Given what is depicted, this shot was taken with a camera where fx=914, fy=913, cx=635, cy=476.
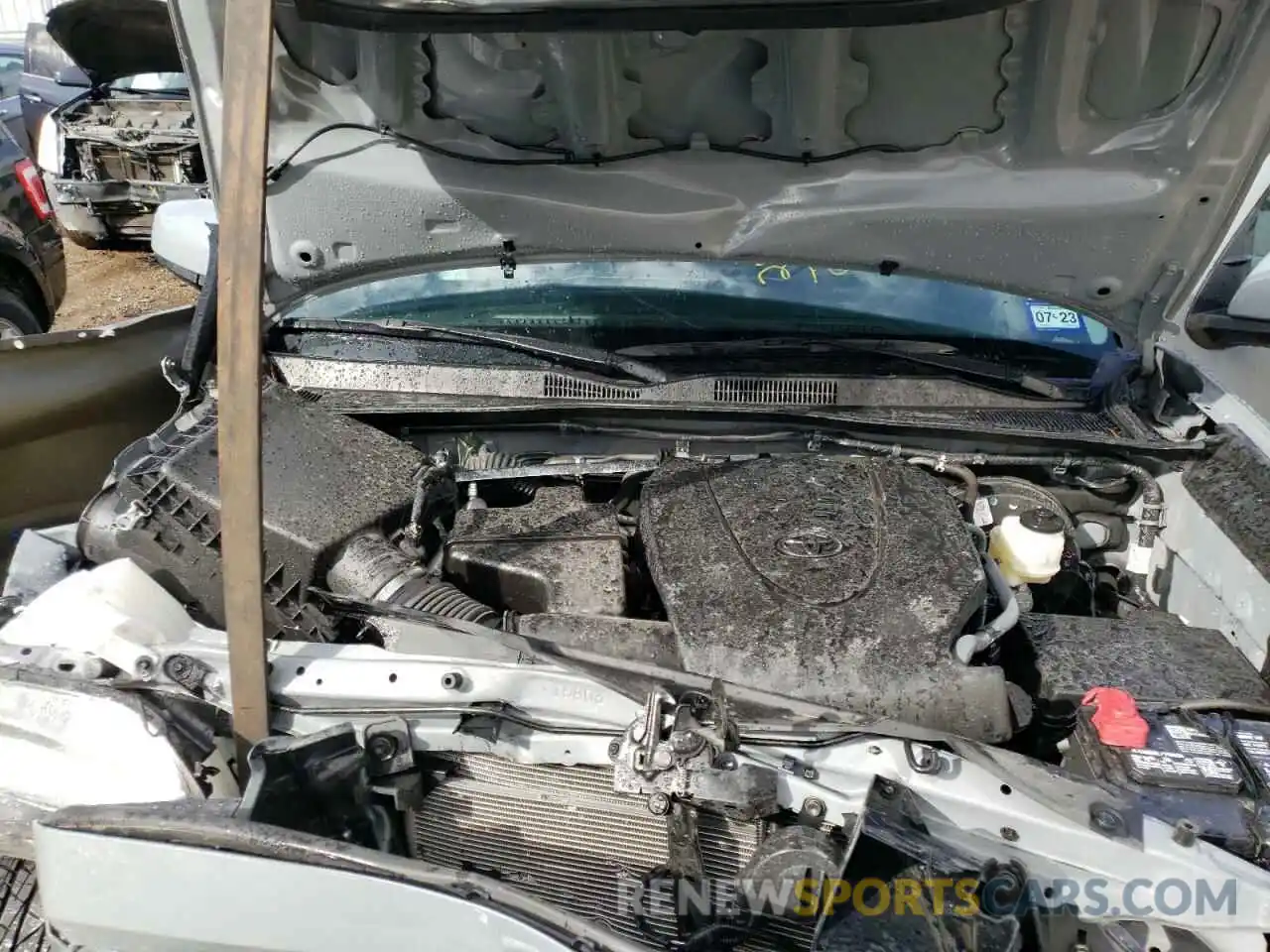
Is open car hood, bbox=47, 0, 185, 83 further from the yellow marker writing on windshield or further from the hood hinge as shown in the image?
the hood hinge

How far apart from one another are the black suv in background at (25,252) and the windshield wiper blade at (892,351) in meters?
3.34

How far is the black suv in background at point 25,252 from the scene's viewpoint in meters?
4.18

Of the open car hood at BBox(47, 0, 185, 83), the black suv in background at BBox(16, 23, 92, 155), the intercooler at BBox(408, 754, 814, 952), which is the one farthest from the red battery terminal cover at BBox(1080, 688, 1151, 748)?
the black suv in background at BBox(16, 23, 92, 155)

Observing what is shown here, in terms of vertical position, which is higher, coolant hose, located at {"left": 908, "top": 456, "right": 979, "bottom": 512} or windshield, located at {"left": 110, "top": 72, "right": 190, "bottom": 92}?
windshield, located at {"left": 110, "top": 72, "right": 190, "bottom": 92}

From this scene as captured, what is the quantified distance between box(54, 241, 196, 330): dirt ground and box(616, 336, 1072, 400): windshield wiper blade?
5.06 m

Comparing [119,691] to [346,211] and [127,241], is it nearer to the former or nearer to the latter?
[346,211]

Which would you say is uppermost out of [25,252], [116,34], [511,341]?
[116,34]

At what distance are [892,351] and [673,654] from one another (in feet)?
3.72

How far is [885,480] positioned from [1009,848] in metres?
0.80

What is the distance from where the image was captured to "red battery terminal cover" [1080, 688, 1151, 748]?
4.81ft

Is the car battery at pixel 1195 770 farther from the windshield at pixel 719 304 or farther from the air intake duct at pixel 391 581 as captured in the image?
the windshield at pixel 719 304

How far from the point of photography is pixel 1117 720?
148 centimetres

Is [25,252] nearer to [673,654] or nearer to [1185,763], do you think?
[673,654]

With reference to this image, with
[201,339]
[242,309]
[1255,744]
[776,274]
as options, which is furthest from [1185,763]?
[201,339]
